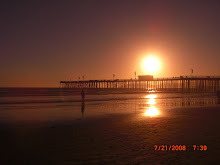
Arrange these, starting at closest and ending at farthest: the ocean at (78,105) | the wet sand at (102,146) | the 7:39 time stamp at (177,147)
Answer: the wet sand at (102,146) → the 7:39 time stamp at (177,147) → the ocean at (78,105)

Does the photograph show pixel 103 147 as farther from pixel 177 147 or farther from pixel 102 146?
pixel 177 147

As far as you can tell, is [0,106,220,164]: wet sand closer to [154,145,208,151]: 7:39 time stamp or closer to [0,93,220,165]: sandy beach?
[0,93,220,165]: sandy beach

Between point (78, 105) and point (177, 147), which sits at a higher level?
point (78, 105)

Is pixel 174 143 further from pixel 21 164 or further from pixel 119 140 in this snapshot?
pixel 21 164

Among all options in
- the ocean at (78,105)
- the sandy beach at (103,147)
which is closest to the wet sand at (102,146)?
the sandy beach at (103,147)

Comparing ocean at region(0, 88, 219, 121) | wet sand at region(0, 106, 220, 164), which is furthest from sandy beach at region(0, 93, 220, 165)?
ocean at region(0, 88, 219, 121)

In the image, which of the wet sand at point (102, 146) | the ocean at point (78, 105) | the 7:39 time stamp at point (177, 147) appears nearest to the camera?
the wet sand at point (102, 146)

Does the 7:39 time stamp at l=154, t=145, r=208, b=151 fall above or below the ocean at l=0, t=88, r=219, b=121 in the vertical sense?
below

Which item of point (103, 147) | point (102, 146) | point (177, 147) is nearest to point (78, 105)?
point (102, 146)

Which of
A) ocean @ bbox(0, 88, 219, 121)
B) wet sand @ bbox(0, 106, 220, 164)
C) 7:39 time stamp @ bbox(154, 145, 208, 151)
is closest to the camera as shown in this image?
wet sand @ bbox(0, 106, 220, 164)

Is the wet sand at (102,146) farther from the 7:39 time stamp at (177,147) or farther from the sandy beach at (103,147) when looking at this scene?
the 7:39 time stamp at (177,147)

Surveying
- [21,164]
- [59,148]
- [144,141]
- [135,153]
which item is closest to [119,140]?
[144,141]

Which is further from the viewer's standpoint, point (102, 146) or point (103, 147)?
point (102, 146)

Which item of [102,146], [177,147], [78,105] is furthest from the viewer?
[78,105]
